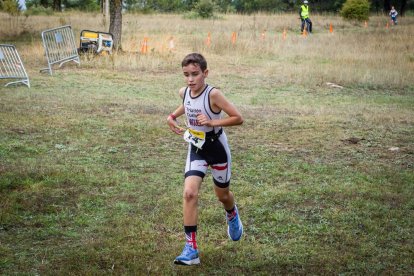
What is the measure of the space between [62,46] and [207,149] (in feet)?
49.8

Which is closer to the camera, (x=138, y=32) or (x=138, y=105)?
(x=138, y=105)

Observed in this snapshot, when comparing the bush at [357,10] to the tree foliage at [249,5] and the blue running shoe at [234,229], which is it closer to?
the tree foliage at [249,5]

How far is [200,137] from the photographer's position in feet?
16.1

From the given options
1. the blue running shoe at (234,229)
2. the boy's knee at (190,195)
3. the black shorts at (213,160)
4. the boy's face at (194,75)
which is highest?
the boy's face at (194,75)

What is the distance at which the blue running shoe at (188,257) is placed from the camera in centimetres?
460

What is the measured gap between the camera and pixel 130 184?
7.14 meters

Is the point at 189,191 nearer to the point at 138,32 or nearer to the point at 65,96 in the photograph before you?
the point at 65,96

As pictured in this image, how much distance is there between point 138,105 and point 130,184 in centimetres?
580

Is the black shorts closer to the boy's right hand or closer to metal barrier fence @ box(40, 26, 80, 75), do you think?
the boy's right hand

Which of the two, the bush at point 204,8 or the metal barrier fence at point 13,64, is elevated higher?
the bush at point 204,8

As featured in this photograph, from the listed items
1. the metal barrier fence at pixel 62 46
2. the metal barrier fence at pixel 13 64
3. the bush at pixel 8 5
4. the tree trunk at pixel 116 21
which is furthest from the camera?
the bush at pixel 8 5

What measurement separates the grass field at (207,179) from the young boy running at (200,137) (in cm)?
48

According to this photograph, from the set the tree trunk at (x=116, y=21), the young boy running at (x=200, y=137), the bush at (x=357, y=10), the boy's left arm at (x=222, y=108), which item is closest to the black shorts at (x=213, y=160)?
the young boy running at (x=200, y=137)

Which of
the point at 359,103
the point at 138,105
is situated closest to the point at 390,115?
the point at 359,103
